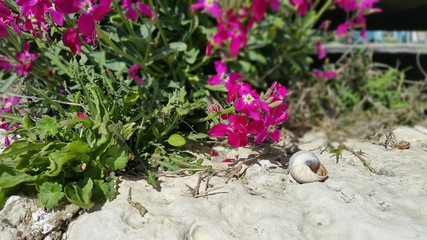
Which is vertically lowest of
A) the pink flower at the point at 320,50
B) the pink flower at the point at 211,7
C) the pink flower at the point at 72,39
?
the pink flower at the point at 320,50

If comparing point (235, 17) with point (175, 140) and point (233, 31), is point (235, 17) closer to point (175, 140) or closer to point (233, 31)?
point (233, 31)

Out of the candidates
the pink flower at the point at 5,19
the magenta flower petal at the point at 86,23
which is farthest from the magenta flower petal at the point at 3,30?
the magenta flower petal at the point at 86,23

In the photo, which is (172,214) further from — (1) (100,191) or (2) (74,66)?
(2) (74,66)

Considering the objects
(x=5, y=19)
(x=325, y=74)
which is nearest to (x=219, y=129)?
(x=5, y=19)

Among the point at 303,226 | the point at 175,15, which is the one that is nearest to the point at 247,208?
the point at 303,226

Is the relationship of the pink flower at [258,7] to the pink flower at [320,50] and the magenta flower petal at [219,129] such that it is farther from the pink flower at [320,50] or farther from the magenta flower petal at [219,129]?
the pink flower at [320,50]

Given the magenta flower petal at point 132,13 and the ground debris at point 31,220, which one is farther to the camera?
the magenta flower petal at point 132,13
